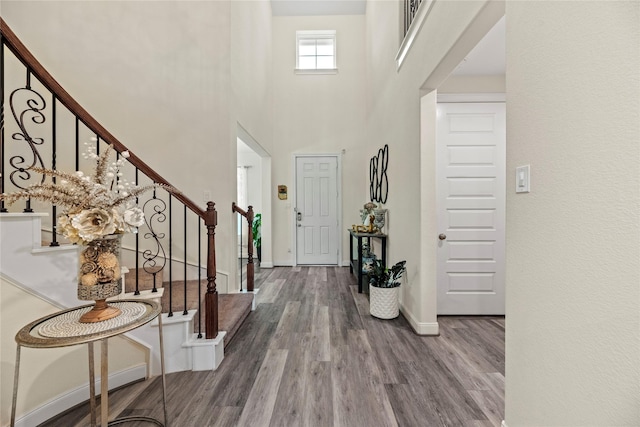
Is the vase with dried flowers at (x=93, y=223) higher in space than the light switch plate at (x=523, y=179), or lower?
lower

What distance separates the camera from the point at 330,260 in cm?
550

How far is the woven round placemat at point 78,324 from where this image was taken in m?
1.08

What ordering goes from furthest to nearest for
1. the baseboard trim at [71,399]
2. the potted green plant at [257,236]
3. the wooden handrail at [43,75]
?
1. the potted green plant at [257,236]
2. the baseboard trim at [71,399]
3. the wooden handrail at [43,75]

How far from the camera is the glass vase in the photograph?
1174 mm

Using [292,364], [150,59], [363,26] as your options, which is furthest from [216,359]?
[363,26]

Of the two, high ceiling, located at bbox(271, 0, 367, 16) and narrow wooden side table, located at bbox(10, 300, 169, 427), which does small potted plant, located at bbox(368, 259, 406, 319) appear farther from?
→ high ceiling, located at bbox(271, 0, 367, 16)

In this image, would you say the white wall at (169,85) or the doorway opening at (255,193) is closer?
the white wall at (169,85)

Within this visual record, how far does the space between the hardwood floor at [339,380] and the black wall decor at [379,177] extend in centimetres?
183

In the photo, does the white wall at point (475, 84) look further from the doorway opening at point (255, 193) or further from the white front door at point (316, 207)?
the white front door at point (316, 207)

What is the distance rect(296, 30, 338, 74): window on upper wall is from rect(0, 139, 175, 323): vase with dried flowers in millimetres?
5280

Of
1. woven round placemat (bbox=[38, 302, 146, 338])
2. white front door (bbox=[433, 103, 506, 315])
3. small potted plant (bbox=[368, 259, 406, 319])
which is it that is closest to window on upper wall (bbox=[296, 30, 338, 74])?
white front door (bbox=[433, 103, 506, 315])

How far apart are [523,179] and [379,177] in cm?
306

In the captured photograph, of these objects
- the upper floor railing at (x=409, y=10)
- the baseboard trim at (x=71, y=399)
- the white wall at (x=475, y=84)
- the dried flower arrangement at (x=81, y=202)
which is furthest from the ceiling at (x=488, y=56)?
the baseboard trim at (x=71, y=399)

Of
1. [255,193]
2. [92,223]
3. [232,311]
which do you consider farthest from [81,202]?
[255,193]
